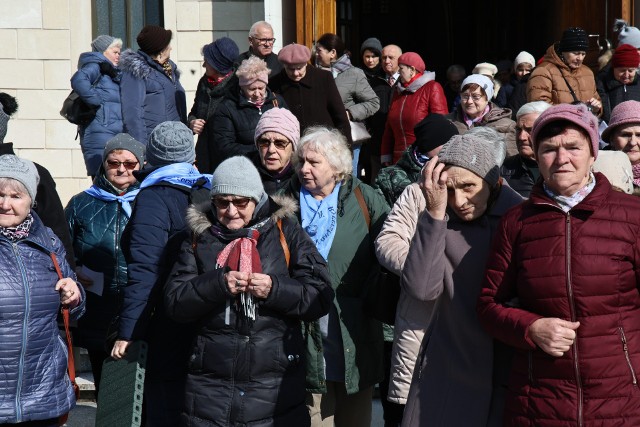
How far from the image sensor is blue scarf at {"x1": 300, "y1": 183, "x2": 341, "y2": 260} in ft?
18.2

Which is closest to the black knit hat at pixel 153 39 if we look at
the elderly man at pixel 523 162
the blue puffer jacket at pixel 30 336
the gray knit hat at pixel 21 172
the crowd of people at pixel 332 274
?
the crowd of people at pixel 332 274

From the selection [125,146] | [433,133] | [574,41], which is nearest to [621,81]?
[574,41]

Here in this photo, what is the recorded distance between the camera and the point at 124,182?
637 cm

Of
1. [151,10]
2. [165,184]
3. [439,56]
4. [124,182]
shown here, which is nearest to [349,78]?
[151,10]

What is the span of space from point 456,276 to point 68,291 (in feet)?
6.45

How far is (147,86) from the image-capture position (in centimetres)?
884

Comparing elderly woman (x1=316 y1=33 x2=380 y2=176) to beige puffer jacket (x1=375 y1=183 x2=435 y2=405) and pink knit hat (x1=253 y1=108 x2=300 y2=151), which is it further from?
beige puffer jacket (x1=375 y1=183 x2=435 y2=405)

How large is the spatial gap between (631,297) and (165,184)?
2.42 metres

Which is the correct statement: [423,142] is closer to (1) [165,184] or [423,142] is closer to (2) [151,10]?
(1) [165,184]

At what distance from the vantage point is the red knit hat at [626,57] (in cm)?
941

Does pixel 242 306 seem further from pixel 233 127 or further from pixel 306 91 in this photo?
pixel 306 91

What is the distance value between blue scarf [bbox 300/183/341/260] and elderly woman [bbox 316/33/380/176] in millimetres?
4413

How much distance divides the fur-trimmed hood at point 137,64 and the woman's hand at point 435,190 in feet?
15.8

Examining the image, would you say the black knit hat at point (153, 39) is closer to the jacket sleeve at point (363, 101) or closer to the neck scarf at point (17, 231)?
the jacket sleeve at point (363, 101)
